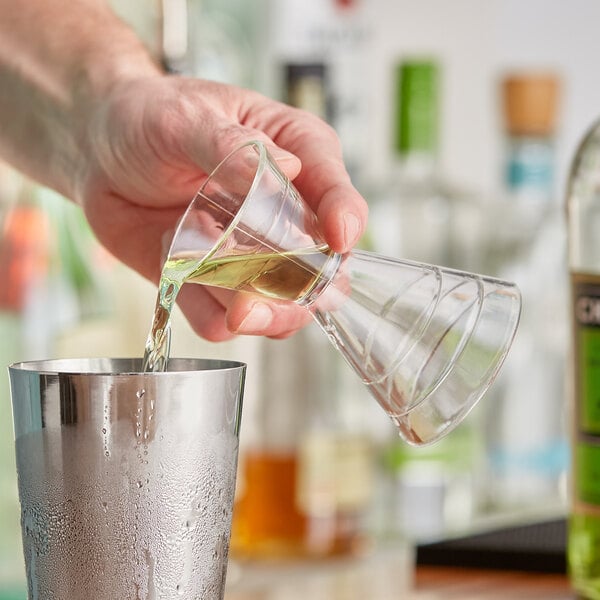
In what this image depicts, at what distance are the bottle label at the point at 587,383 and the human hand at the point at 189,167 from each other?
27 cm

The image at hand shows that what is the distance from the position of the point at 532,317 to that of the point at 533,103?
0.23 meters

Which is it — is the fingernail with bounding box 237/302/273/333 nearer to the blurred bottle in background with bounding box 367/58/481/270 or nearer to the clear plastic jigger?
the clear plastic jigger

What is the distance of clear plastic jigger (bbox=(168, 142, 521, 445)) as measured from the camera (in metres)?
0.56

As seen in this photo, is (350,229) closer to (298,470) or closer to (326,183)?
(326,183)

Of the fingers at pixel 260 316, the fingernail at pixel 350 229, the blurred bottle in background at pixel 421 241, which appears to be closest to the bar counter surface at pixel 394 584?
the blurred bottle in background at pixel 421 241

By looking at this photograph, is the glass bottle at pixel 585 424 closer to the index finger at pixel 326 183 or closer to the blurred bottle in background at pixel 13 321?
the index finger at pixel 326 183

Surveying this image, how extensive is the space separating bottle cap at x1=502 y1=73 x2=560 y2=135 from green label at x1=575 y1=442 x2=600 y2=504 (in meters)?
0.52

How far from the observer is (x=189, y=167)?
68cm

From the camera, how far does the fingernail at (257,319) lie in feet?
2.12

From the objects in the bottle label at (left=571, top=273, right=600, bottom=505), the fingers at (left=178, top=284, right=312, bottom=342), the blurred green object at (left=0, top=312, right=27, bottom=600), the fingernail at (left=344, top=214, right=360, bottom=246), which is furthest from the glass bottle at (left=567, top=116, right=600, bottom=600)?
the blurred green object at (left=0, top=312, right=27, bottom=600)

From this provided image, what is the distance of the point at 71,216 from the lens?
47.1 inches

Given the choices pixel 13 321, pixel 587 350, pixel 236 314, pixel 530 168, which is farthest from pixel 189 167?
pixel 530 168

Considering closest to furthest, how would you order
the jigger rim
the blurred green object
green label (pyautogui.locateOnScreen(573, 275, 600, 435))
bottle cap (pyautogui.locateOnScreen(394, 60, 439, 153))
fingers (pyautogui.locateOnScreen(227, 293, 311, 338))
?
1. the jigger rim
2. fingers (pyautogui.locateOnScreen(227, 293, 311, 338))
3. green label (pyautogui.locateOnScreen(573, 275, 600, 435))
4. the blurred green object
5. bottle cap (pyautogui.locateOnScreen(394, 60, 439, 153))

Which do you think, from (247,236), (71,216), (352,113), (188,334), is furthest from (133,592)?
(352,113)
